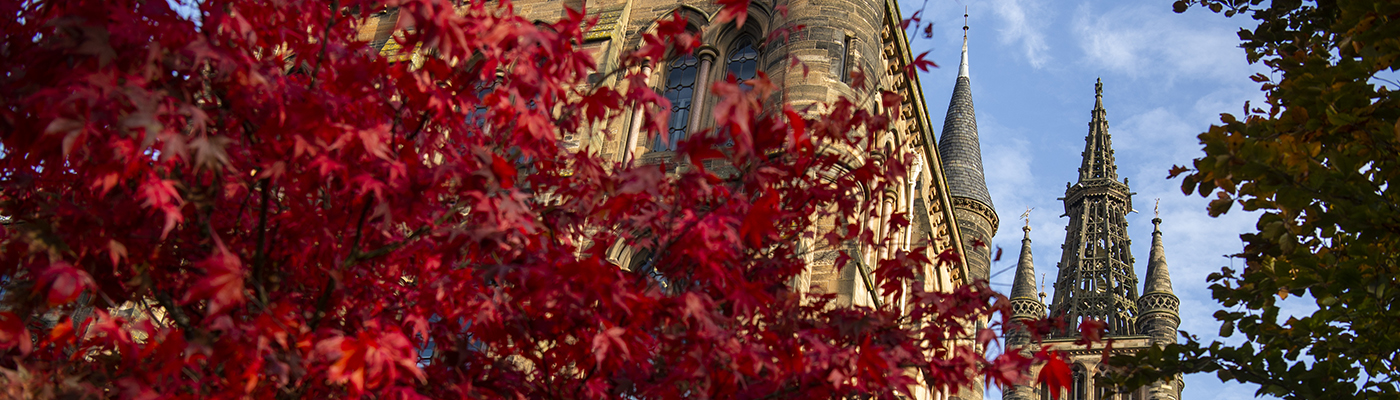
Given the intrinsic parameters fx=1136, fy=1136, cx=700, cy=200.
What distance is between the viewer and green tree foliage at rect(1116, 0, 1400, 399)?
20.5 ft

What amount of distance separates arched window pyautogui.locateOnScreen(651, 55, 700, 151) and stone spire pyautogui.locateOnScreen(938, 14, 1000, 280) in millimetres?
13260

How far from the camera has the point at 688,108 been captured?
1476 centimetres

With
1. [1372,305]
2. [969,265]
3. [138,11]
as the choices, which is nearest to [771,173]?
[138,11]

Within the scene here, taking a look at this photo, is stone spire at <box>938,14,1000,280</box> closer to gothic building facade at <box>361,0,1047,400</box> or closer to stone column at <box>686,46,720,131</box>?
gothic building facade at <box>361,0,1047,400</box>

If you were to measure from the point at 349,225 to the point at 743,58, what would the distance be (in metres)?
9.80

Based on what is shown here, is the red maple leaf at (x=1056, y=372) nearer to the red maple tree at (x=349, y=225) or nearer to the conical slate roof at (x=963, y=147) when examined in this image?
the red maple tree at (x=349, y=225)

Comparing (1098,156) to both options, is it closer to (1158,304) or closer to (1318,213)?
(1158,304)

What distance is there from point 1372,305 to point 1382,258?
422mm

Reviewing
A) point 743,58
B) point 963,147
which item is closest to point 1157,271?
point 963,147

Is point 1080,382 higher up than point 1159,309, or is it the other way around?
point 1159,309

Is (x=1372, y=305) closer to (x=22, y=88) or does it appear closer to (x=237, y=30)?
(x=237, y=30)

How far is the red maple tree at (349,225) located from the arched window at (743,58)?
813 cm

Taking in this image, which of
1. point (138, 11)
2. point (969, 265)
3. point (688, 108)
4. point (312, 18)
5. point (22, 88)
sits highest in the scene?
point (969, 265)

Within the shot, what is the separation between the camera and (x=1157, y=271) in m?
57.8
